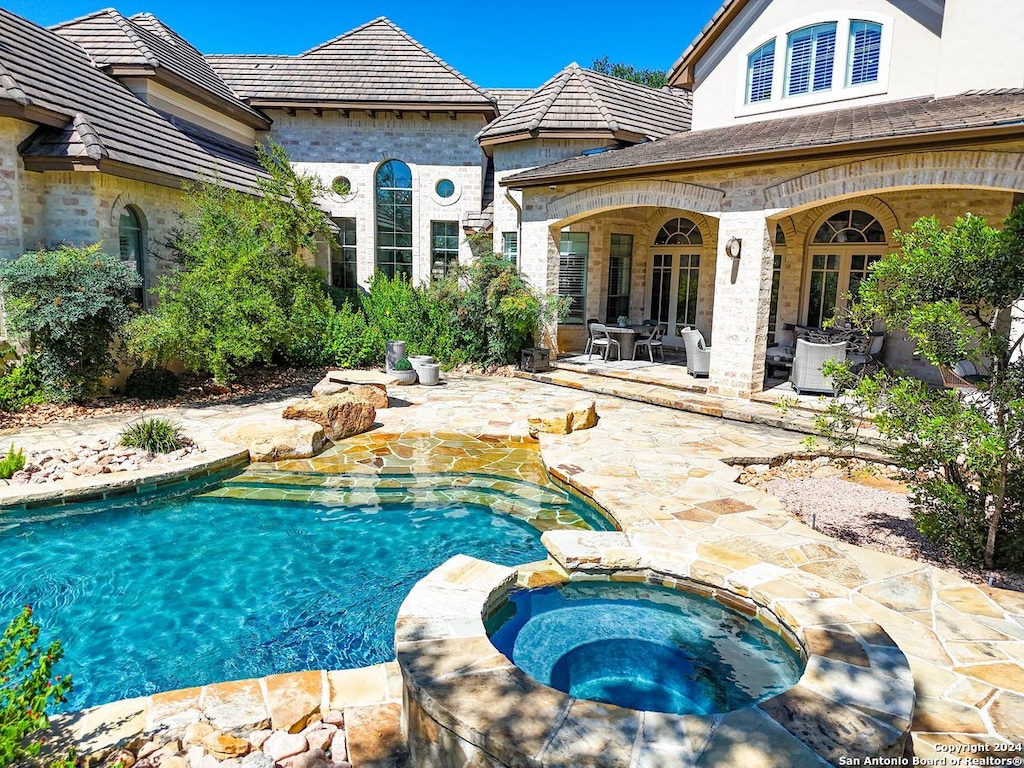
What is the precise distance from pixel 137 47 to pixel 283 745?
16.4m

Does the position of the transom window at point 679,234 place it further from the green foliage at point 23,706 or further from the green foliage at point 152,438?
the green foliage at point 23,706

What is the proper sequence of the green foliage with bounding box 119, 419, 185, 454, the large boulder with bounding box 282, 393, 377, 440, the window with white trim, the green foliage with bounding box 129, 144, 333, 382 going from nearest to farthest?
the green foliage with bounding box 119, 419, 185, 454
the large boulder with bounding box 282, 393, 377, 440
the green foliage with bounding box 129, 144, 333, 382
the window with white trim

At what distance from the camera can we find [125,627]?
197 inches

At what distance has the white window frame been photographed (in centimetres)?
1211

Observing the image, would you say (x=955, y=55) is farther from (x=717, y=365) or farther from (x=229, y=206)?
(x=229, y=206)

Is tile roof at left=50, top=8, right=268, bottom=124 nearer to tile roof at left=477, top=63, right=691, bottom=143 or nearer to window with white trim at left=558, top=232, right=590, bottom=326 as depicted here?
tile roof at left=477, top=63, right=691, bottom=143

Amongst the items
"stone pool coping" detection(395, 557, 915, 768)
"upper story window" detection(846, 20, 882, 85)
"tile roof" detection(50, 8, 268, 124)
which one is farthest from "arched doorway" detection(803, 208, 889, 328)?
"tile roof" detection(50, 8, 268, 124)

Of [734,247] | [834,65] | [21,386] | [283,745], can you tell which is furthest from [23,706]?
[834,65]

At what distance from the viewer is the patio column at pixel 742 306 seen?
11.0 m

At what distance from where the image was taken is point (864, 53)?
12.4 meters

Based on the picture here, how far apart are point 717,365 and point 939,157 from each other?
4.51 m

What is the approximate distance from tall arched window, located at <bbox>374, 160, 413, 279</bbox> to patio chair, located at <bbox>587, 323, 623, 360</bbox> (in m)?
7.04

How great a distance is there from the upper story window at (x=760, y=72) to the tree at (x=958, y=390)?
999cm

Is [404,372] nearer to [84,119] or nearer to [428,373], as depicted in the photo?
[428,373]
